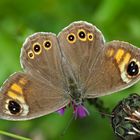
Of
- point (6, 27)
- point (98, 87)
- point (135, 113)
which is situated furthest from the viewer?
point (6, 27)

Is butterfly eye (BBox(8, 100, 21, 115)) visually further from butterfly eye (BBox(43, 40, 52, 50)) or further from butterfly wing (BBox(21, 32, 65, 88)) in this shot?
butterfly eye (BBox(43, 40, 52, 50))

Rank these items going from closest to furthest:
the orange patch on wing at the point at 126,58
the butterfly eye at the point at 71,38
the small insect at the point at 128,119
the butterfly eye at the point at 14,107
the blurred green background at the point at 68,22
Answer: the small insect at the point at 128,119, the butterfly eye at the point at 14,107, the orange patch on wing at the point at 126,58, the butterfly eye at the point at 71,38, the blurred green background at the point at 68,22

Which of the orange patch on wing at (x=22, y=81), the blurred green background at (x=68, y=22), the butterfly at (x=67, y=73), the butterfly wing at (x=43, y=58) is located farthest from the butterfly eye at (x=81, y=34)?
the blurred green background at (x=68, y=22)

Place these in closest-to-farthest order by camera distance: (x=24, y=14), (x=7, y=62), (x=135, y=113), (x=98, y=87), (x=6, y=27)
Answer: (x=135, y=113)
(x=98, y=87)
(x=7, y=62)
(x=6, y=27)
(x=24, y=14)

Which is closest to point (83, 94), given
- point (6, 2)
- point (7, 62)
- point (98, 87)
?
point (98, 87)

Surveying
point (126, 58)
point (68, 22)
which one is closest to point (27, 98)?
point (126, 58)

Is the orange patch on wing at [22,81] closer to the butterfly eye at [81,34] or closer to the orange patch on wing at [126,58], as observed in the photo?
the butterfly eye at [81,34]

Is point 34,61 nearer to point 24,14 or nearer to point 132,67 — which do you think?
point 132,67

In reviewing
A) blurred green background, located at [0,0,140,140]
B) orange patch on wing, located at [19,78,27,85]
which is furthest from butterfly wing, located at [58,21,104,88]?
blurred green background, located at [0,0,140,140]
